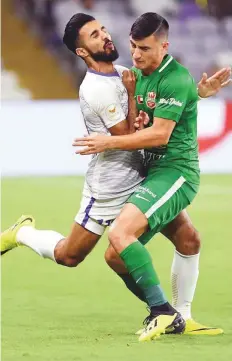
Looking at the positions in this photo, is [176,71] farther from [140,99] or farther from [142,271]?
[142,271]

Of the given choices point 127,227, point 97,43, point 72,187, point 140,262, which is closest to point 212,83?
point 97,43

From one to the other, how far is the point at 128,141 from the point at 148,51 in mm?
546

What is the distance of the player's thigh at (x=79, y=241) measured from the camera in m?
5.96

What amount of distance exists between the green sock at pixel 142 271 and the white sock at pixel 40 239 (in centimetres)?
87

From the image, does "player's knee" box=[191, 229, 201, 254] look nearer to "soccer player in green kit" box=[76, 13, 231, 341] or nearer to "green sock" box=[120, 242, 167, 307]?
"soccer player in green kit" box=[76, 13, 231, 341]

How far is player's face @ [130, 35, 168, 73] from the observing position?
223 inches

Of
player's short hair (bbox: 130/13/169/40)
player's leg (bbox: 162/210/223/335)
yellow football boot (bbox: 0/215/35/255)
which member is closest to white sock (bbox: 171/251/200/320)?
player's leg (bbox: 162/210/223/335)

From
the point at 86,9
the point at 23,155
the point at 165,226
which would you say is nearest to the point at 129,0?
the point at 86,9

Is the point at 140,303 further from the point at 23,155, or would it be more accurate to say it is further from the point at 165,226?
the point at 23,155

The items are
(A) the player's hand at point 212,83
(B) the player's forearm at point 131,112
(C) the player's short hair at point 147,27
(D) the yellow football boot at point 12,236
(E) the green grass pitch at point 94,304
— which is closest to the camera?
(E) the green grass pitch at point 94,304

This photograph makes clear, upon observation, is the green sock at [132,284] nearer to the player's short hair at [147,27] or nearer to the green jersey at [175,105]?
the green jersey at [175,105]

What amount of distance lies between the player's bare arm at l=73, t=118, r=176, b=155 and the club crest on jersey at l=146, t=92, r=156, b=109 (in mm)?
216

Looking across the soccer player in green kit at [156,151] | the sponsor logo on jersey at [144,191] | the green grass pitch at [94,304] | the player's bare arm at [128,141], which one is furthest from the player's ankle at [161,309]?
the player's bare arm at [128,141]

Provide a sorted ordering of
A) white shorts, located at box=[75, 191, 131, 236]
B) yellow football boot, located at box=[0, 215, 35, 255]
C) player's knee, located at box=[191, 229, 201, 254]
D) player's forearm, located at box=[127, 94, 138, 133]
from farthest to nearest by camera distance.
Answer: yellow football boot, located at box=[0, 215, 35, 255] → player's knee, located at box=[191, 229, 201, 254] → white shorts, located at box=[75, 191, 131, 236] → player's forearm, located at box=[127, 94, 138, 133]
